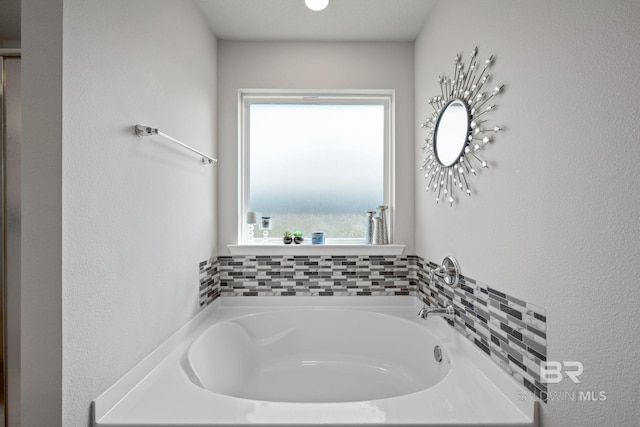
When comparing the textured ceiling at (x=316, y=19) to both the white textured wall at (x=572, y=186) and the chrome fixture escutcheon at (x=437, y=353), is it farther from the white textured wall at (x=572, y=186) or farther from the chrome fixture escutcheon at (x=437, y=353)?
the chrome fixture escutcheon at (x=437, y=353)

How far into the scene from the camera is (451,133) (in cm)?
155

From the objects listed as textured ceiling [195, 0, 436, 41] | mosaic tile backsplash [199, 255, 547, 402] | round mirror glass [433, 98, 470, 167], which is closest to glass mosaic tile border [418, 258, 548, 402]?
mosaic tile backsplash [199, 255, 547, 402]

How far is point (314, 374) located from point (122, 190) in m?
1.56

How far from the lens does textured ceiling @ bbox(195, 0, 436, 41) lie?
182 cm

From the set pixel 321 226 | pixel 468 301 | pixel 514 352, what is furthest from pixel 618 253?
pixel 321 226

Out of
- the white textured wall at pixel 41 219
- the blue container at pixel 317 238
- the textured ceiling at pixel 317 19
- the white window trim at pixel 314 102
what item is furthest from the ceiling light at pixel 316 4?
the blue container at pixel 317 238

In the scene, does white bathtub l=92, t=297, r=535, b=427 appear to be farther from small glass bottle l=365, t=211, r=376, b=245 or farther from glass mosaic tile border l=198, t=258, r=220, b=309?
small glass bottle l=365, t=211, r=376, b=245

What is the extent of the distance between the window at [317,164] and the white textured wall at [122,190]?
0.69m

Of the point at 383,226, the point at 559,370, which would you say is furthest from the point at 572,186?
the point at 383,226

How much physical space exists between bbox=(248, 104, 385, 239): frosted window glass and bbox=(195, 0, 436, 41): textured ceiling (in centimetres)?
48

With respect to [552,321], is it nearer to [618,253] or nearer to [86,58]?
[618,253]

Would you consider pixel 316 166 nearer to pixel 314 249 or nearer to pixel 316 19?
pixel 314 249

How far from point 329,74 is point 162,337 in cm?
195

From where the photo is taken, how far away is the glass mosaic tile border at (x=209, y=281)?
1.88 metres
